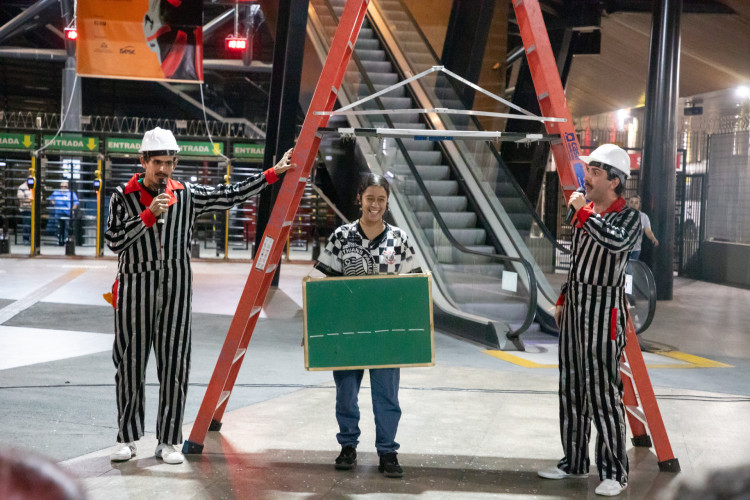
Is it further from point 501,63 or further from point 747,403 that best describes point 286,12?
point 747,403

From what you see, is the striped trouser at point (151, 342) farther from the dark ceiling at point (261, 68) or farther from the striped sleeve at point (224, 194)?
the dark ceiling at point (261, 68)

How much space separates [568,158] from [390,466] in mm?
1954

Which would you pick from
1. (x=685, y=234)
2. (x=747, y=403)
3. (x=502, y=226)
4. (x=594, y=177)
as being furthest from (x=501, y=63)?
(x=594, y=177)

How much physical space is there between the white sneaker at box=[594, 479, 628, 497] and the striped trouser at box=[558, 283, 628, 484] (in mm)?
26

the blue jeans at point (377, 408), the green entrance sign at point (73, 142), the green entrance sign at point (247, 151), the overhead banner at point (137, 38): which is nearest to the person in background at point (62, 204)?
the green entrance sign at point (73, 142)

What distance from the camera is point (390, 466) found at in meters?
4.24

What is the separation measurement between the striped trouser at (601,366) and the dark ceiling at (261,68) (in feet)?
34.8

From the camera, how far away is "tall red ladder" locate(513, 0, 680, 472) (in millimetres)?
4473

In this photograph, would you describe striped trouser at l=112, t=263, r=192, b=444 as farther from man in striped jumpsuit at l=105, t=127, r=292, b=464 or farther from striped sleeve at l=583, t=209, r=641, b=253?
striped sleeve at l=583, t=209, r=641, b=253

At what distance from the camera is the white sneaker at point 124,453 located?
14.2ft

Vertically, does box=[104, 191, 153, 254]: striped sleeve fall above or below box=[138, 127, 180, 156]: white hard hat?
below

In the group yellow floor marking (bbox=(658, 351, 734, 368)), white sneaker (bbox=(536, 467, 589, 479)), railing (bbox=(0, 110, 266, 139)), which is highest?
railing (bbox=(0, 110, 266, 139))

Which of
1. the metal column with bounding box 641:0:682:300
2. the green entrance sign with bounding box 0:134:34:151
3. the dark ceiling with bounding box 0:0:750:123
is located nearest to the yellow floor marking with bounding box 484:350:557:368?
the metal column with bounding box 641:0:682:300

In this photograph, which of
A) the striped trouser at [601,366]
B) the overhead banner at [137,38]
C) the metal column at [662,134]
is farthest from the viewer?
the metal column at [662,134]
